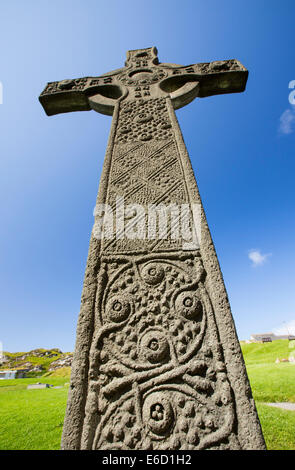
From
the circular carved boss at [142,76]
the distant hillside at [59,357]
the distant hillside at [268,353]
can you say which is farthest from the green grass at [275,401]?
the circular carved boss at [142,76]

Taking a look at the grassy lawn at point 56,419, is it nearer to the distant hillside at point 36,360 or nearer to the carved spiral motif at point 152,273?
the carved spiral motif at point 152,273

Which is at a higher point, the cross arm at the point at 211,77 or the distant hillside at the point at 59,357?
the cross arm at the point at 211,77

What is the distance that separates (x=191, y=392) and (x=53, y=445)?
269cm

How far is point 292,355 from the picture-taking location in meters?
8.45

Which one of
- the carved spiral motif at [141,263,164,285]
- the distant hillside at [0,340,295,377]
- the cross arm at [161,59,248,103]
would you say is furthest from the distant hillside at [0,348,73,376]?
the cross arm at [161,59,248,103]

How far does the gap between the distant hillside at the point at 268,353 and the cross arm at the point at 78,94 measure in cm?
1059

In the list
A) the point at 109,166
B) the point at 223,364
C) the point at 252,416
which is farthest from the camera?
the point at 109,166

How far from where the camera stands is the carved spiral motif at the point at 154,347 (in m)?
1.18

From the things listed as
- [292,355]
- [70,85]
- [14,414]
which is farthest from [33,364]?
[70,85]

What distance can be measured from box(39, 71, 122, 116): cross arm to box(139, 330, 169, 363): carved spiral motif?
116 inches

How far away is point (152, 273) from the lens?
1.47m

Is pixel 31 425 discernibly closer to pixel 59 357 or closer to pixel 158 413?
pixel 158 413

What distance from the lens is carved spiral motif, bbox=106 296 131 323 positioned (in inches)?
52.2

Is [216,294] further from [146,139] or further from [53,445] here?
[53,445]
